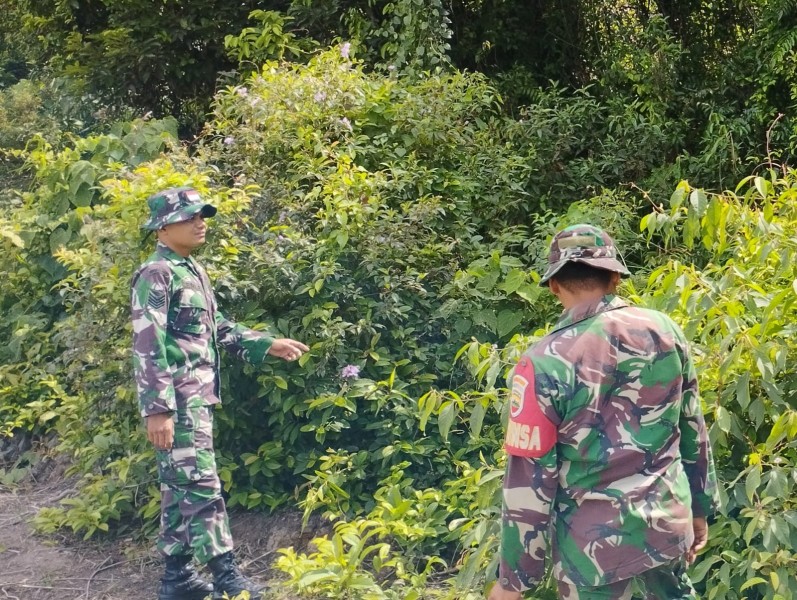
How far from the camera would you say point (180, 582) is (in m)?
3.86

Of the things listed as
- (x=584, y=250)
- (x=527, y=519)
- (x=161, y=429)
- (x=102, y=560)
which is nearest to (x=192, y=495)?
(x=161, y=429)

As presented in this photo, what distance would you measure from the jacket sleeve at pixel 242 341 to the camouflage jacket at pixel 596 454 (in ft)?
6.85

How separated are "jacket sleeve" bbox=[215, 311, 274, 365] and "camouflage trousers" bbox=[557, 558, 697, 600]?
2.16 meters

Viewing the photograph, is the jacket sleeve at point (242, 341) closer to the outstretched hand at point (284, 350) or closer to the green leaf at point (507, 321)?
the outstretched hand at point (284, 350)

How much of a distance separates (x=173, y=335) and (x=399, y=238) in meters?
1.68

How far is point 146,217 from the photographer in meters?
4.62

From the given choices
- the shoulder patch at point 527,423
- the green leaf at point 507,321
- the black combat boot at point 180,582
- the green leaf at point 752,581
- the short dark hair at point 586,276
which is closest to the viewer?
the shoulder patch at point 527,423

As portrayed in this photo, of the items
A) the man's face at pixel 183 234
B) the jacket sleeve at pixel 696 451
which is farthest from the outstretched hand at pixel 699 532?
the man's face at pixel 183 234

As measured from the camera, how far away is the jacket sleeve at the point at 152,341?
3.65m

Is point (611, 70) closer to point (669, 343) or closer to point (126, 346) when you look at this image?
point (126, 346)

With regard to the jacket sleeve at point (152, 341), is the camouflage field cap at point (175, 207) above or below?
above

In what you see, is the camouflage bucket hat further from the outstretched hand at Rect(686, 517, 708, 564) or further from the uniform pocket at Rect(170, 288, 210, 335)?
the uniform pocket at Rect(170, 288, 210, 335)

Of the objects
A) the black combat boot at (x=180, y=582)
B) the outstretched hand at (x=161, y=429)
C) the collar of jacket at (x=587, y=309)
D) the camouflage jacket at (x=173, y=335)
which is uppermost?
the collar of jacket at (x=587, y=309)

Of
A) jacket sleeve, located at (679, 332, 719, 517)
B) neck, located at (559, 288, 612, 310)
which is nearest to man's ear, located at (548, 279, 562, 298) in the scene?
neck, located at (559, 288, 612, 310)
